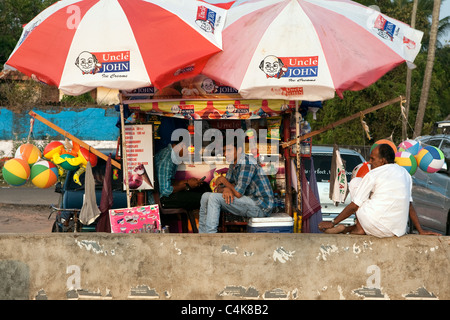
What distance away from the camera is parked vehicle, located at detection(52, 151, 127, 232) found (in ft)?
27.2

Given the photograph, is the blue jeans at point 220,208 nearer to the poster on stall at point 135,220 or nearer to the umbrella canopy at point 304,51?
the poster on stall at point 135,220

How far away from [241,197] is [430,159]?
92.2 inches

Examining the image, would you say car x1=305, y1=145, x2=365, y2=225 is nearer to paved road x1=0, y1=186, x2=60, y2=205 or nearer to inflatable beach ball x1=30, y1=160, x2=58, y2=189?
inflatable beach ball x1=30, y1=160, x2=58, y2=189

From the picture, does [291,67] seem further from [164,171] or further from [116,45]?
[164,171]

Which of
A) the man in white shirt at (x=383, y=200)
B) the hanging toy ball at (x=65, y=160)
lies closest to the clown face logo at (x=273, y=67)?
the man in white shirt at (x=383, y=200)

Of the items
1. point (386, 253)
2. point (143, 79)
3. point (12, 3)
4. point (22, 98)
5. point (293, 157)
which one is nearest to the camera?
point (386, 253)

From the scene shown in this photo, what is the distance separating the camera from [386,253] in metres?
5.68

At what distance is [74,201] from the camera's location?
9.14 m

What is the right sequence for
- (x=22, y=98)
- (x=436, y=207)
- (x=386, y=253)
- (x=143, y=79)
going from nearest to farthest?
(x=386, y=253) → (x=143, y=79) → (x=436, y=207) → (x=22, y=98)

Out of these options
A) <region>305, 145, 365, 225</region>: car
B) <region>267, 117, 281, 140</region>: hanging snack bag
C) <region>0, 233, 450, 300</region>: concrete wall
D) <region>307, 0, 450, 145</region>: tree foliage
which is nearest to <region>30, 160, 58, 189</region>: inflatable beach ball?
<region>0, 233, 450, 300</region>: concrete wall

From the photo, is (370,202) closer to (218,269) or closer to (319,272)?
(319,272)

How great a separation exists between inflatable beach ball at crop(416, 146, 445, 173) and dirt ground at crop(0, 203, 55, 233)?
7.38 m
